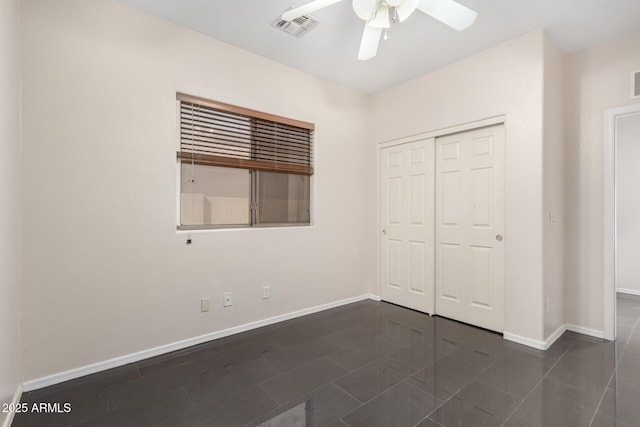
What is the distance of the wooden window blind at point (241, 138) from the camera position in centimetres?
265

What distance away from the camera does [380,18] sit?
2041 mm

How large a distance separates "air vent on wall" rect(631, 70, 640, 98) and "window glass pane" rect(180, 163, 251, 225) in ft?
11.5

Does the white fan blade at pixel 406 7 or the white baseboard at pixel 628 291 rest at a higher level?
the white fan blade at pixel 406 7

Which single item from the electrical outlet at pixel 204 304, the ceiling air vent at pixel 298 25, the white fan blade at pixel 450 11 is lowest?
the electrical outlet at pixel 204 304

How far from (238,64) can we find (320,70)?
3.03 ft

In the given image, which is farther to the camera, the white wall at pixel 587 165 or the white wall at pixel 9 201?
the white wall at pixel 587 165

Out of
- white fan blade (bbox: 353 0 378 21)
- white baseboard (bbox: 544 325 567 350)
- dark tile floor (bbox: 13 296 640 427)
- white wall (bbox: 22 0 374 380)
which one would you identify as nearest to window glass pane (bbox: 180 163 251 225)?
white wall (bbox: 22 0 374 380)

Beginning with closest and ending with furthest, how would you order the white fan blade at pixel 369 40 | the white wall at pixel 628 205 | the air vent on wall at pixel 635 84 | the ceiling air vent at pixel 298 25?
the white fan blade at pixel 369 40
the ceiling air vent at pixel 298 25
the air vent on wall at pixel 635 84
the white wall at pixel 628 205

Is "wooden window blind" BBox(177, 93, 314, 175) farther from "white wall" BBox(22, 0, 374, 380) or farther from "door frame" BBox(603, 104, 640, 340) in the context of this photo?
"door frame" BBox(603, 104, 640, 340)

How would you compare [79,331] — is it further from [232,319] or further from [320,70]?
[320,70]

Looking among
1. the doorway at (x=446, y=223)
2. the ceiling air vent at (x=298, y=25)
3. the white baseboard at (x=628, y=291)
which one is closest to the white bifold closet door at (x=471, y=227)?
the doorway at (x=446, y=223)

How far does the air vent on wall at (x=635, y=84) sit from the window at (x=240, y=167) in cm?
291

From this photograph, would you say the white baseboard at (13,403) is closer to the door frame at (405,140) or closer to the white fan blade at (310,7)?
the white fan blade at (310,7)

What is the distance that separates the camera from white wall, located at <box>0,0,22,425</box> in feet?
5.06
